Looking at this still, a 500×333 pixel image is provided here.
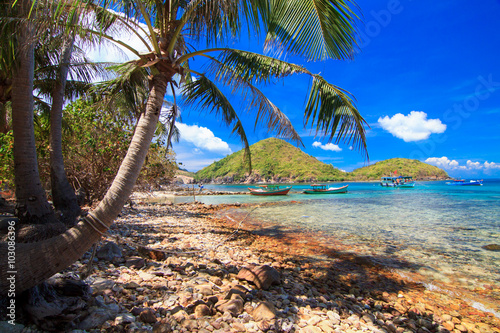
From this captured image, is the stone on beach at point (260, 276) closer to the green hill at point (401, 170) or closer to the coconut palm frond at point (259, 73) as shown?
the coconut palm frond at point (259, 73)

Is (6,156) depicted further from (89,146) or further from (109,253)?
(109,253)

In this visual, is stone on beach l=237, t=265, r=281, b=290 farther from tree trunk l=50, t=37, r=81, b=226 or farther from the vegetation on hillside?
the vegetation on hillside

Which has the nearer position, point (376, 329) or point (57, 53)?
point (376, 329)

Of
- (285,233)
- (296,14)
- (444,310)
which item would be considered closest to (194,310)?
(444,310)

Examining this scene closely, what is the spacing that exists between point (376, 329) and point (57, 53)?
30.2 ft

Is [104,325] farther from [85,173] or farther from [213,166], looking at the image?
[213,166]

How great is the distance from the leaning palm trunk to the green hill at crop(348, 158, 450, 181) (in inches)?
4336

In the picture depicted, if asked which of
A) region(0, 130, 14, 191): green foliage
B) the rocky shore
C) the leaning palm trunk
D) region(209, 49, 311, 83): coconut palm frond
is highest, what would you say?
region(209, 49, 311, 83): coconut palm frond

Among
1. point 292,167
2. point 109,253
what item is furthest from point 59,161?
point 292,167

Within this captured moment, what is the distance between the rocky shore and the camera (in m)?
2.21

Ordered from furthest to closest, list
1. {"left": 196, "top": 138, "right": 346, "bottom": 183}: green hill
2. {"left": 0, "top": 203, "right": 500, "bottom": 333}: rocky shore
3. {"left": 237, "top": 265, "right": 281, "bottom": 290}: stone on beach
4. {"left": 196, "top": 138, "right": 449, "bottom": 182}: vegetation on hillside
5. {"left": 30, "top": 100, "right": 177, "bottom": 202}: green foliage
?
{"left": 196, "top": 138, "right": 449, "bottom": 182}: vegetation on hillside → {"left": 196, "top": 138, "right": 346, "bottom": 183}: green hill → {"left": 30, "top": 100, "right": 177, "bottom": 202}: green foliage → {"left": 237, "top": 265, "right": 281, "bottom": 290}: stone on beach → {"left": 0, "top": 203, "right": 500, "bottom": 333}: rocky shore

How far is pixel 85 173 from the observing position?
879 centimetres

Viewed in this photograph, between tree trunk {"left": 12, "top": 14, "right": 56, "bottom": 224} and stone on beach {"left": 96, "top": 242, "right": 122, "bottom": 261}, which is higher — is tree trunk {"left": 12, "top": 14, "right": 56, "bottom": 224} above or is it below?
above

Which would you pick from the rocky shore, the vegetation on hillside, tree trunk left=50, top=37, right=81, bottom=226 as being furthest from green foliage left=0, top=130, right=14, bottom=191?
the vegetation on hillside
